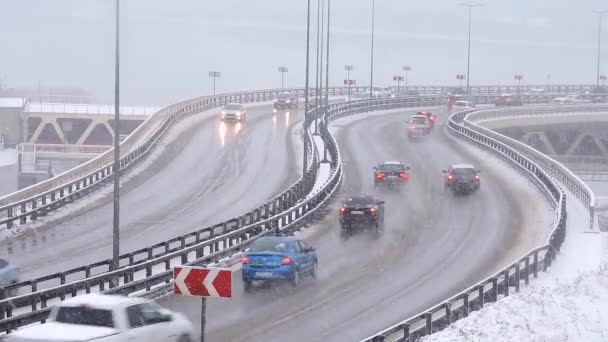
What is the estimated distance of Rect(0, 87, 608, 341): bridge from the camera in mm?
23281

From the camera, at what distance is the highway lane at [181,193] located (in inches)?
1314

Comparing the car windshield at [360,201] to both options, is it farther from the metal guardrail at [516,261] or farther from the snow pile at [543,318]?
the snow pile at [543,318]

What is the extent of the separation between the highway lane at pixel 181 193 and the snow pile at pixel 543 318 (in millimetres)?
13912

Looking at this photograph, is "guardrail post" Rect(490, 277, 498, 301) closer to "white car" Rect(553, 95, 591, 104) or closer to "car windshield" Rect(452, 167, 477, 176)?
"car windshield" Rect(452, 167, 477, 176)

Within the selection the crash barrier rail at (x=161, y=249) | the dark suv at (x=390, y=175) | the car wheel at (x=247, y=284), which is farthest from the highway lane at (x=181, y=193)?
the car wheel at (x=247, y=284)

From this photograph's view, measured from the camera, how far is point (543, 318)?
20266 millimetres

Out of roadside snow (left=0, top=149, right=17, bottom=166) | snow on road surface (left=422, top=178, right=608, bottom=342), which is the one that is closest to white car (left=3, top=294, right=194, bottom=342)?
snow on road surface (left=422, top=178, right=608, bottom=342)

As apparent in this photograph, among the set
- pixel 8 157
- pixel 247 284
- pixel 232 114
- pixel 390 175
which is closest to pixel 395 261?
pixel 247 284

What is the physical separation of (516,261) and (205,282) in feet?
41.1

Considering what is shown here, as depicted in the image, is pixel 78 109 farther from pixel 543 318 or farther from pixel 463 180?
pixel 543 318

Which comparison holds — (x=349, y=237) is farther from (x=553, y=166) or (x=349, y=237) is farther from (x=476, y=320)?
(x=553, y=166)

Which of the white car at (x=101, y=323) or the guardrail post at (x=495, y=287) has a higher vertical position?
the white car at (x=101, y=323)

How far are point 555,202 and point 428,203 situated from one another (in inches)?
201

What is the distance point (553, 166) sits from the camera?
51219mm
